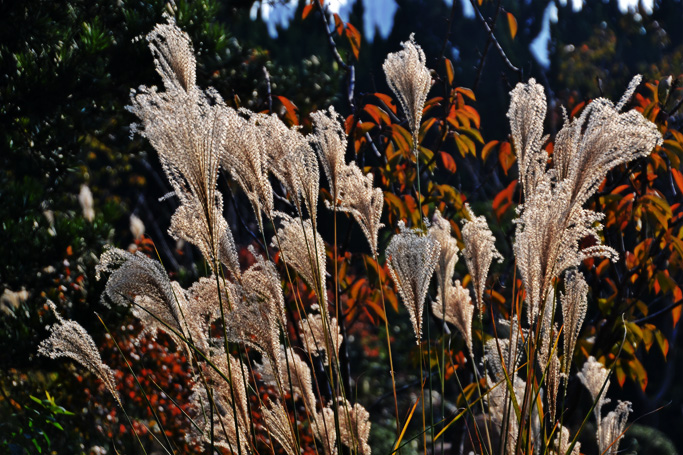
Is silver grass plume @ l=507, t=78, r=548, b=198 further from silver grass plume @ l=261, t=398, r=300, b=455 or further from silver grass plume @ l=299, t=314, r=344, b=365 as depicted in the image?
silver grass plume @ l=261, t=398, r=300, b=455

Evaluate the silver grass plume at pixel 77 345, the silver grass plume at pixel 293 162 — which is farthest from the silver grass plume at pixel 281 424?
the silver grass plume at pixel 293 162

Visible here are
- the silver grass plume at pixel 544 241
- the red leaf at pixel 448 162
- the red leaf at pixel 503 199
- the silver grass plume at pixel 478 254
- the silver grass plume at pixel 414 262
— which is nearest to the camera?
the silver grass plume at pixel 544 241

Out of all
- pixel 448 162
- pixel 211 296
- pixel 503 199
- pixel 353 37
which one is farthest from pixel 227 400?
pixel 353 37

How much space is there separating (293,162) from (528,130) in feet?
1.69

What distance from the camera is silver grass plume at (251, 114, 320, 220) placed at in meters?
1.46

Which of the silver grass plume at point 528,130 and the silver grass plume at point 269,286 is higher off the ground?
the silver grass plume at point 528,130

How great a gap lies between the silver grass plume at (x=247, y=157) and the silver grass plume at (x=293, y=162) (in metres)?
0.05

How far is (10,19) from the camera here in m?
3.96

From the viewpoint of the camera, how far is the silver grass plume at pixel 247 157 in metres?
1.36

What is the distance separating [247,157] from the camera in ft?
4.52

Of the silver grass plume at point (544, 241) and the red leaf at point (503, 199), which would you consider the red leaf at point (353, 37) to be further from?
the silver grass plume at point (544, 241)

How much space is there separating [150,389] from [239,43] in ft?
8.05

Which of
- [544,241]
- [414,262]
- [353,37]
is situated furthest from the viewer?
[353,37]

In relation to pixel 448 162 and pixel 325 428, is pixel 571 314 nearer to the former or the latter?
pixel 325 428
